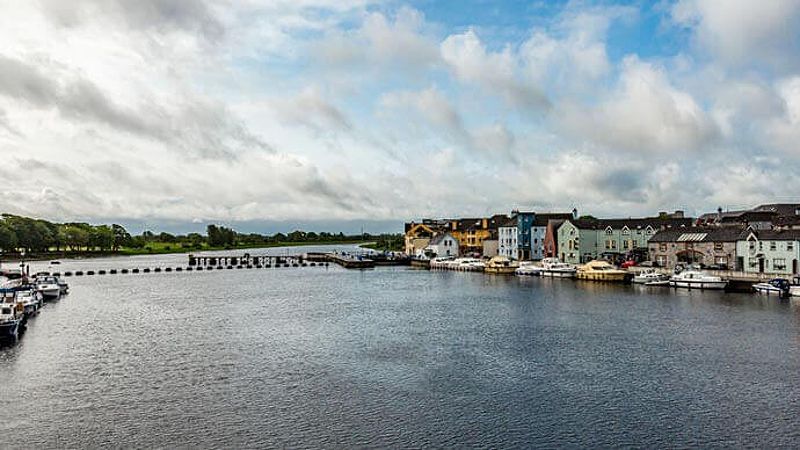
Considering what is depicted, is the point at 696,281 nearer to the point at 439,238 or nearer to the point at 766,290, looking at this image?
the point at 766,290

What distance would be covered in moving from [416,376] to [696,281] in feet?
150

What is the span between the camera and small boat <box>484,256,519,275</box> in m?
96.6

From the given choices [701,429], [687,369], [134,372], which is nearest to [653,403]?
[701,429]

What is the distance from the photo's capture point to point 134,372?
31.6m

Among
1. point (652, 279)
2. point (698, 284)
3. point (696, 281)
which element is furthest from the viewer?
point (652, 279)

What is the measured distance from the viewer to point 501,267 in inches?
3853

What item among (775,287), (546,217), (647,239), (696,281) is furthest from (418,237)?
(775,287)

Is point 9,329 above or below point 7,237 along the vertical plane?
below

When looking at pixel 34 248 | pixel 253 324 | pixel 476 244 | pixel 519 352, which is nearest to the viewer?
pixel 519 352

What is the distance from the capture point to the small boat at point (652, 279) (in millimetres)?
68600

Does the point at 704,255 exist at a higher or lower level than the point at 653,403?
higher

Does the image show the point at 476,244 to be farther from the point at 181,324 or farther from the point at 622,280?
the point at 181,324

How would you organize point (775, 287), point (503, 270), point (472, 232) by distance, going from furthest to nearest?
point (472, 232), point (503, 270), point (775, 287)

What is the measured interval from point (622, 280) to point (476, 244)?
5816 centimetres
